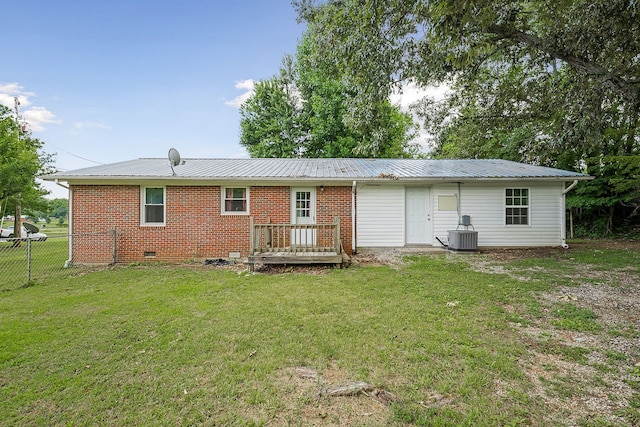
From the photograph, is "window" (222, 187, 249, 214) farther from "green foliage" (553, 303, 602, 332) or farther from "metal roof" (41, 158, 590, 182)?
"green foliage" (553, 303, 602, 332)

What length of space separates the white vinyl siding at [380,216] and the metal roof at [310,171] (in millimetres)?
666

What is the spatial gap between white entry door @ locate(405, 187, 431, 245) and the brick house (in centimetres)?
4

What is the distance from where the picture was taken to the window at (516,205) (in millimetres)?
9844

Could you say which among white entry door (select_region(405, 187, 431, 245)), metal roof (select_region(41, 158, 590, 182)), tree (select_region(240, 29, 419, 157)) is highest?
tree (select_region(240, 29, 419, 157))

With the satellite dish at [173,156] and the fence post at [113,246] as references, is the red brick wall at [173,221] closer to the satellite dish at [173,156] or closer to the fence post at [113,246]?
the fence post at [113,246]

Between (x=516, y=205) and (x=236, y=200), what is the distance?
390 inches

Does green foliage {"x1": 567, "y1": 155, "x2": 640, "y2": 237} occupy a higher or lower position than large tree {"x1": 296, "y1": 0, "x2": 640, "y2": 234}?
lower

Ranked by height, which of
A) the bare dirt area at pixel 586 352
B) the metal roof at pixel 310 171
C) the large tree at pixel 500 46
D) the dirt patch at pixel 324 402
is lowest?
the dirt patch at pixel 324 402

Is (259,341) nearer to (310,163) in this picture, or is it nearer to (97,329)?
(97,329)

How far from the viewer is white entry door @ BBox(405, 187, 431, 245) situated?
32.4 ft

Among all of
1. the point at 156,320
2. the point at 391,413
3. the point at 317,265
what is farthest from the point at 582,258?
the point at 156,320

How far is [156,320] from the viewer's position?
3.91m

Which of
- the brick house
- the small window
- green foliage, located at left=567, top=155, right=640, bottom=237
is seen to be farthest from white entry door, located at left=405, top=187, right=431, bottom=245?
green foliage, located at left=567, top=155, right=640, bottom=237

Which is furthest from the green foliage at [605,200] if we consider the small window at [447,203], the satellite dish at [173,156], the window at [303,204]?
the satellite dish at [173,156]
